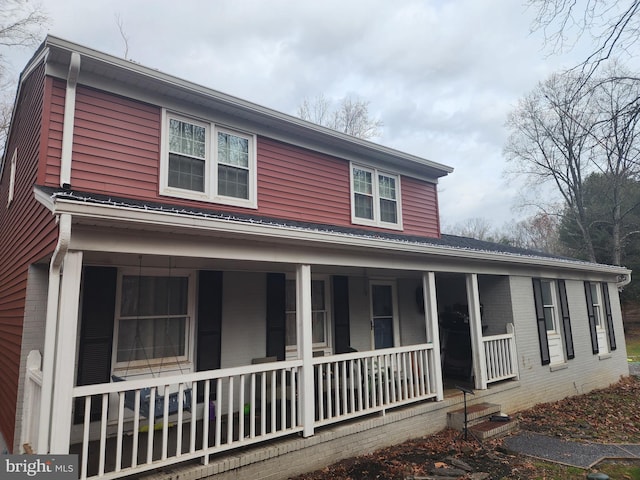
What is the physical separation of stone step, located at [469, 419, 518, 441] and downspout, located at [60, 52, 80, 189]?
22.8 feet

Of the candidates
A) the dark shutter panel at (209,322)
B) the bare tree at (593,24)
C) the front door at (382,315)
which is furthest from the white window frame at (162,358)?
the bare tree at (593,24)

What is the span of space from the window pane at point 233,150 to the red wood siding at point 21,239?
2495 millimetres

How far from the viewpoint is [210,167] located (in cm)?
652

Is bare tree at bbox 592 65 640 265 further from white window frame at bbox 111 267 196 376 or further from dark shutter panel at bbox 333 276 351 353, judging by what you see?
white window frame at bbox 111 267 196 376

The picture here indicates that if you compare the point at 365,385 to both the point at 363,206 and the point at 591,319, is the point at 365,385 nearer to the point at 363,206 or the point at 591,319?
the point at 363,206

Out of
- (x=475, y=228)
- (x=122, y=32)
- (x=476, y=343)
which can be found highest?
(x=122, y=32)

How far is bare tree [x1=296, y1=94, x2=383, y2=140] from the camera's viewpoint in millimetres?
22266

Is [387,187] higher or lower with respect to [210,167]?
higher

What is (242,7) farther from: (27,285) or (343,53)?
(27,285)

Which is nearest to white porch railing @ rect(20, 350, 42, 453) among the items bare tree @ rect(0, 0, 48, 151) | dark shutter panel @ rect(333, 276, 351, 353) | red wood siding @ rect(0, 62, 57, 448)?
red wood siding @ rect(0, 62, 57, 448)

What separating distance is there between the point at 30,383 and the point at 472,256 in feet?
22.2

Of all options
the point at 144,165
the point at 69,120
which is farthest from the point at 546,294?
the point at 69,120

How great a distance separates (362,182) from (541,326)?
16.7 ft

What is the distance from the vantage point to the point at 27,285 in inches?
204
